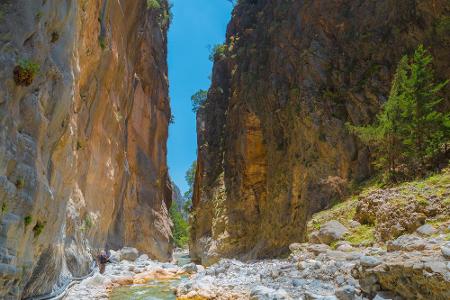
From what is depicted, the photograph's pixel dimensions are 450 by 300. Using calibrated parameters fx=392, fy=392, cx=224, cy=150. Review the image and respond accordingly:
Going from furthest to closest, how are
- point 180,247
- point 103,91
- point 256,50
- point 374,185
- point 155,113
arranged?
point 180,247
point 155,113
point 256,50
point 103,91
point 374,185

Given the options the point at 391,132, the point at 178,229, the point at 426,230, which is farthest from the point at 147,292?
the point at 178,229

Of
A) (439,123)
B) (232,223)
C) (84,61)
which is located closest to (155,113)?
(232,223)

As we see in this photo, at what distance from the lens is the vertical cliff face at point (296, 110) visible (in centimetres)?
2395

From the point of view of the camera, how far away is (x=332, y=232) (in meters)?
16.2

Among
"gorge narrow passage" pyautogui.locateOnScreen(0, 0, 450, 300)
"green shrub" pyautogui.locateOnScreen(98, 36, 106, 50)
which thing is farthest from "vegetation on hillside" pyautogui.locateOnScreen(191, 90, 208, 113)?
"green shrub" pyautogui.locateOnScreen(98, 36, 106, 50)

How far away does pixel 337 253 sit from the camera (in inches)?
524

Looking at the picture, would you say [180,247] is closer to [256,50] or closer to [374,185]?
[256,50]

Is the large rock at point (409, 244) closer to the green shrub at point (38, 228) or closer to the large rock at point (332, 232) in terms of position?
the large rock at point (332, 232)

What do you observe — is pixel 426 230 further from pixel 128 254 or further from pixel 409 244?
pixel 128 254

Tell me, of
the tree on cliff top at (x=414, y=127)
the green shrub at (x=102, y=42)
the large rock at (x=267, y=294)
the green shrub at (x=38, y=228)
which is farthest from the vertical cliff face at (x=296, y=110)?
the green shrub at (x=38, y=228)

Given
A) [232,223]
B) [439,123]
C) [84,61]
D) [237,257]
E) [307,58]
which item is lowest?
[237,257]

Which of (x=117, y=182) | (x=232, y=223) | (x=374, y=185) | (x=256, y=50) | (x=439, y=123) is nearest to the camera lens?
(x=439, y=123)

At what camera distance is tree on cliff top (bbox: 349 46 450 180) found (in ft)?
56.4

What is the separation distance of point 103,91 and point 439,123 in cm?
1683
